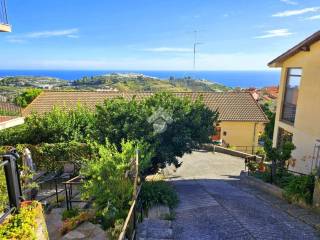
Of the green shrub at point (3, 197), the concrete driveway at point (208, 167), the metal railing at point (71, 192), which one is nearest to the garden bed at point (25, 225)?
the green shrub at point (3, 197)

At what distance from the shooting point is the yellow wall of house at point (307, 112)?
39.6ft

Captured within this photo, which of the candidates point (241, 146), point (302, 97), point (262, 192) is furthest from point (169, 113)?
point (241, 146)

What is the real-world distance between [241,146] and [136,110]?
57.7 feet

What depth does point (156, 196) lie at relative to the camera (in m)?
8.40

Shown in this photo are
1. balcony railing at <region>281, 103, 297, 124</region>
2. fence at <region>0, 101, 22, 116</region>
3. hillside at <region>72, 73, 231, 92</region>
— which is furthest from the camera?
hillside at <region>72, 73, 231, 92</region>

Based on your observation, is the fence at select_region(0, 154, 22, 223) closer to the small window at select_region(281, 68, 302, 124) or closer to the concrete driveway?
the concrete driveway

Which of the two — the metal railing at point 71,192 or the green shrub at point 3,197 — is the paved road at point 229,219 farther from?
the green shrub at point 3,197

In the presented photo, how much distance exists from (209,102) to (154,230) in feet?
80.6

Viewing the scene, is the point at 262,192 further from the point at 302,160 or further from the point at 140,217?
the point at 140,217

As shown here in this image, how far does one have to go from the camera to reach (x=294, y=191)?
9.44 m

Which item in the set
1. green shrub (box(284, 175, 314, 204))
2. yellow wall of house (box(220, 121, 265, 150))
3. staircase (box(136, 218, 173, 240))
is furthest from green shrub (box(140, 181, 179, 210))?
yellow wall of house (box(220, 121, 265, 150))

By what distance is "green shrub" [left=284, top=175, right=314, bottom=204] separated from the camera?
898 cm

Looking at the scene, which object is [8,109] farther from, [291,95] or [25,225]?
[291,95]

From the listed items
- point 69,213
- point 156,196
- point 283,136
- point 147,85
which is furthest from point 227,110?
point 147,85
